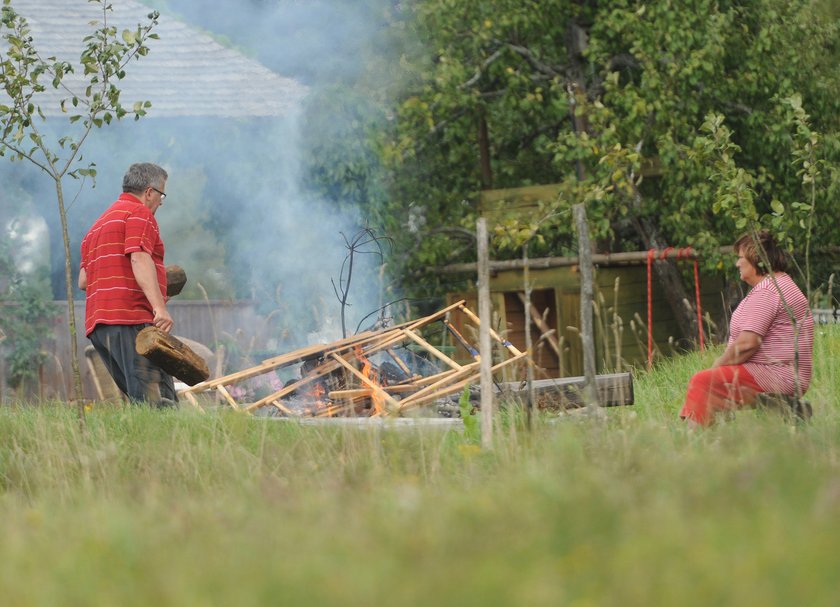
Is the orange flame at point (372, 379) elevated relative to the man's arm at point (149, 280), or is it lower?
lower

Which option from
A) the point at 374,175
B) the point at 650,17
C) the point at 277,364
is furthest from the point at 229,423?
the point at 650,17

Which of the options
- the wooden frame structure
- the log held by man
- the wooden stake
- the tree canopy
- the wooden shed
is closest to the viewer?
the wooden stake

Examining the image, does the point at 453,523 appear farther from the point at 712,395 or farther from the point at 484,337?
the point at 712,395

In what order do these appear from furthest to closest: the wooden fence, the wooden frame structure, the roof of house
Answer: the roof of house
the wooden fence
the wooden frame structure

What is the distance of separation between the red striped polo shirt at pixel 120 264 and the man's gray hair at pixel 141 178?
0.32 ft

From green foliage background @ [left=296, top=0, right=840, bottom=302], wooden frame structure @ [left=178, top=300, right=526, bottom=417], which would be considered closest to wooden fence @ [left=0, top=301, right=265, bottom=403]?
green foliage background @ [left=296, top=0, right=840, bottom=302]

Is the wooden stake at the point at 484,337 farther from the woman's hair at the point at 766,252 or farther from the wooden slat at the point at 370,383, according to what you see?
the woman's hair at the point at 766,252

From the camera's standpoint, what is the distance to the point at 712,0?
1273 cm

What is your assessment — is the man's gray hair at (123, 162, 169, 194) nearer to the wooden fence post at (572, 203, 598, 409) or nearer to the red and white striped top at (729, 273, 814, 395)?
the wooden fence post at (572, 203, 598, 409)

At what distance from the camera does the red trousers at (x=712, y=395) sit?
630 cm

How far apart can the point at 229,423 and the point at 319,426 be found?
1.61 feet

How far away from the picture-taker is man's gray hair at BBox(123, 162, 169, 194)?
7559 millimetres

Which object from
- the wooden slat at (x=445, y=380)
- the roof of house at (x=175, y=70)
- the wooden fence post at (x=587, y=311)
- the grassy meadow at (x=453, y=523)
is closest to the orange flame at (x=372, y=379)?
the wooden slat at (x=445, y=380)

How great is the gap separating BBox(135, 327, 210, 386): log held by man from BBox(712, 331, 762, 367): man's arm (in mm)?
3079
